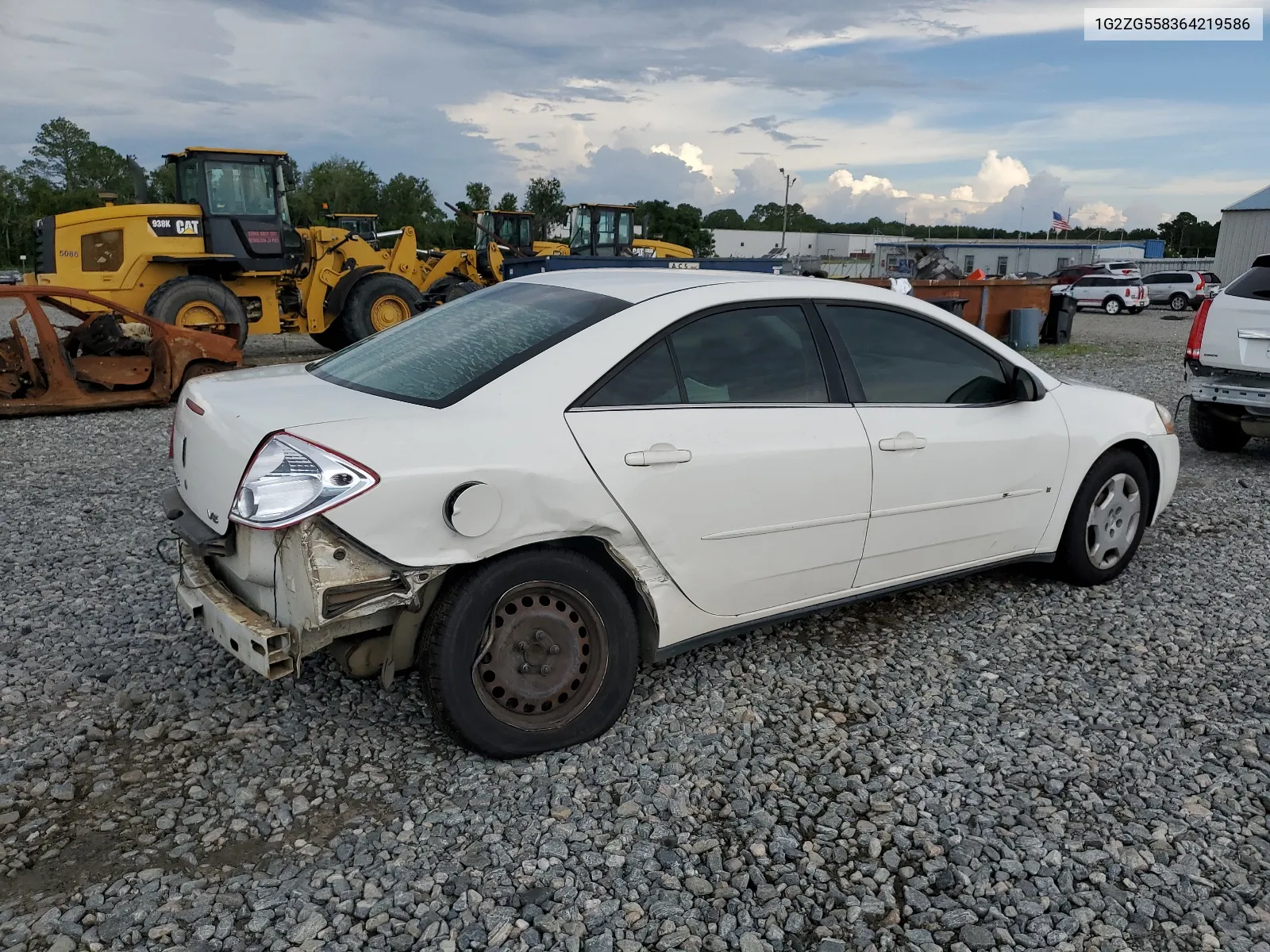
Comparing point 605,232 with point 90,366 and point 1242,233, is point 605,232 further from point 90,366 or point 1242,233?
point 1242,233

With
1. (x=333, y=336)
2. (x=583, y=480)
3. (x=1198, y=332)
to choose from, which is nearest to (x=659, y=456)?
(x=583, y=480)

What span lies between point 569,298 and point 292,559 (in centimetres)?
142

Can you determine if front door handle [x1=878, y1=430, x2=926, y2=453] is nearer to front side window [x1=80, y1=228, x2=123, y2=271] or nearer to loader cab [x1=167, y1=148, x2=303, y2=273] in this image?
loader cab [x1=167, y1=148, x2=303, y2=273]

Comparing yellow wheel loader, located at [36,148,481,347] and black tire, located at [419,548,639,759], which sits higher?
yellow wheel loader, located at [36,148,481,347]

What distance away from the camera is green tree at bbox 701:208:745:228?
105 metres

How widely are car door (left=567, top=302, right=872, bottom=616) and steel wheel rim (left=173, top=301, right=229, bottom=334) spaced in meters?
10.9

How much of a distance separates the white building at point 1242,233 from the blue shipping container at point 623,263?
33742 mm

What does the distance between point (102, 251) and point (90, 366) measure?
12.4ft

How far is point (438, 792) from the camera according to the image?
116 inches

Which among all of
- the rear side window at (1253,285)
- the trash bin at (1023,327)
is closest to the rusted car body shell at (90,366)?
the rear side window at (1253,285)

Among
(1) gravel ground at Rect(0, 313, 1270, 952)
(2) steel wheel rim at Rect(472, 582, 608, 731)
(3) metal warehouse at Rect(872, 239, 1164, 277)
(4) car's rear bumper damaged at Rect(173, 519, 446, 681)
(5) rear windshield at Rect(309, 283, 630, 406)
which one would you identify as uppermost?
(3) metal warehouse at Rect(872, 239, 1164, 277)

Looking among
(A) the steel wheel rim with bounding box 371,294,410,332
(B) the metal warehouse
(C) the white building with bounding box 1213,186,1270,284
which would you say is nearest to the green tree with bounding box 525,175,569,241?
(B) the metal warehouse

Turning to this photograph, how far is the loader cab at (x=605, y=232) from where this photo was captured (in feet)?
65.2

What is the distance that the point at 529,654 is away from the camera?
304 cm
